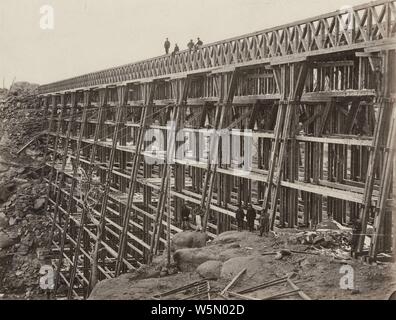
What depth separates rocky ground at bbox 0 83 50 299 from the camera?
1064 inches

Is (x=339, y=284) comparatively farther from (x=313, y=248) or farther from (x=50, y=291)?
(x=50, y=291)

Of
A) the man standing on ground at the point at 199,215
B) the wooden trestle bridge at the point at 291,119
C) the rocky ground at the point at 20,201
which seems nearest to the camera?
the wooden trestle bridge at the point at 291,119

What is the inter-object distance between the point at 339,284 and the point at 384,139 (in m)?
2.64

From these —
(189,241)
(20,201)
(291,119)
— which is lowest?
(20,201)

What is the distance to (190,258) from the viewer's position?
11.0m

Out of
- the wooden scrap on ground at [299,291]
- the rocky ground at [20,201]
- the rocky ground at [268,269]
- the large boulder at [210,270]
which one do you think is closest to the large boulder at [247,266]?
the rocky ground at [268,269]

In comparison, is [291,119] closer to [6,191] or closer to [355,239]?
[355,239]

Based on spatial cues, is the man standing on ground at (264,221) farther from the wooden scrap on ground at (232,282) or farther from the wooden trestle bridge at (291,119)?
the wooden scrap on ground at (232,282)

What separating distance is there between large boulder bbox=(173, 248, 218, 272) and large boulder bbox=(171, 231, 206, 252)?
1229 millimetres

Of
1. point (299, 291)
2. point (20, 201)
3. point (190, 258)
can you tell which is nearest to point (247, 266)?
point (299, 291)

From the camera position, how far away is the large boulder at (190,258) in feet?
35.2

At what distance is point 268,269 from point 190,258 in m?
2.09

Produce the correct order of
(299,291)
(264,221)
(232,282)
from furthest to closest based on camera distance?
(264,221)
(232,282)
(299,291)

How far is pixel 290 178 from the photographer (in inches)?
500
